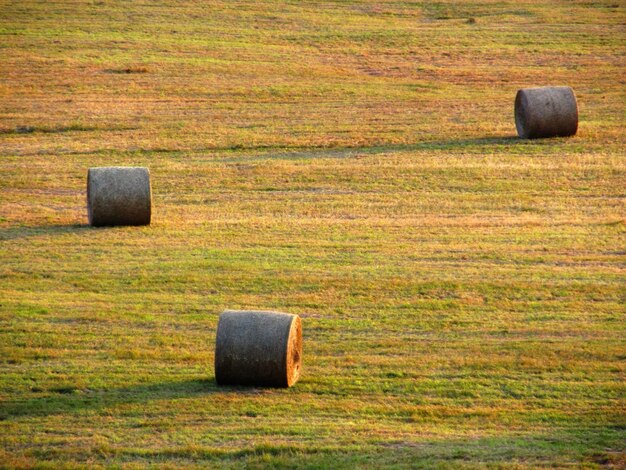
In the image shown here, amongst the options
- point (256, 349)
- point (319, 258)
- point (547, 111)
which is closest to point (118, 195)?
point (319, 258)

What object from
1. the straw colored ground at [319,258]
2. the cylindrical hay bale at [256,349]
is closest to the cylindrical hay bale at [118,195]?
the straw colored ground at [319,258]

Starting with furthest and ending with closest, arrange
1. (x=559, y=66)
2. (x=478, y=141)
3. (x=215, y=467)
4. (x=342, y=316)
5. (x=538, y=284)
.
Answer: (x=559, y=66), (x=478, y=141), (x=538, y=284), (x=342, y=316), (x=215, y=467)

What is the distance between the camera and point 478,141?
1347 inches

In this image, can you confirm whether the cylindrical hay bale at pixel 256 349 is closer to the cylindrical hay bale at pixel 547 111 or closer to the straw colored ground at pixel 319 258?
the straw colored ground at pixel 319 258

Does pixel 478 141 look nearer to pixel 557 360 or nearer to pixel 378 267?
pixel 378 267

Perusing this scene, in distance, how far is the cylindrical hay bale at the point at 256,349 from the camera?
50.1ft

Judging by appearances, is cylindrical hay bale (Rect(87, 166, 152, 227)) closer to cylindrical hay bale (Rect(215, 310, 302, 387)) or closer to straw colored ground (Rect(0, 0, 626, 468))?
straw colored ground (Rect(0, 0, 626, 468))

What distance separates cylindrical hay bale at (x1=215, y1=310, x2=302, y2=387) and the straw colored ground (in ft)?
0.76

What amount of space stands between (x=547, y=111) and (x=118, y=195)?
47.6 ft

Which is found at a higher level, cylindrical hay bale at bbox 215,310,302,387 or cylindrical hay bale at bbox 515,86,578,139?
cylindrical hay bale at bbox 515,86,578,139

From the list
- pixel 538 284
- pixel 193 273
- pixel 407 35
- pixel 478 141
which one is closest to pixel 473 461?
pixel 538 284

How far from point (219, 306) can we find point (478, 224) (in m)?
7.84

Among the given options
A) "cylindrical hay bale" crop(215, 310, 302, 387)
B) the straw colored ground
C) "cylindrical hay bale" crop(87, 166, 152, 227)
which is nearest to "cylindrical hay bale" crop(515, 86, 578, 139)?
the straw colored ground

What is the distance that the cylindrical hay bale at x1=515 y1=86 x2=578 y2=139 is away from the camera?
3341 cm
